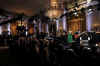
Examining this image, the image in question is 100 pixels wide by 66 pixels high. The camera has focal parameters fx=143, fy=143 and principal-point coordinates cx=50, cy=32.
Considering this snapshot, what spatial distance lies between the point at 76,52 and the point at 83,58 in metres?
0.55

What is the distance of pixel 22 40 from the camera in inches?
271

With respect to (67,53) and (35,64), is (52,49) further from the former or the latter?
(67,53)

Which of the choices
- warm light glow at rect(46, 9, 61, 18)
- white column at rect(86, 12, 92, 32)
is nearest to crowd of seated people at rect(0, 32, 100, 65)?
warm light glow at rect(46, 9, 61, 18)

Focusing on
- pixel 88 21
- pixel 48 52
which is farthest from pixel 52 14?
pixel 88 21

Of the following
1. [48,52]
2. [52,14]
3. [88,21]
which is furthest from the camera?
[88,21]

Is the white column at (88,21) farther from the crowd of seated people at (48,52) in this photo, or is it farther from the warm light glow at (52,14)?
the crowd of seated people at (48,52)

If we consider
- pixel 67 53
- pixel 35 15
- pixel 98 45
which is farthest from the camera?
pixel 98 45

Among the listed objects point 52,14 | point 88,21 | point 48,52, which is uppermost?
point 88,21

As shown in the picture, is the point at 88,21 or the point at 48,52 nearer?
the point at 48,52

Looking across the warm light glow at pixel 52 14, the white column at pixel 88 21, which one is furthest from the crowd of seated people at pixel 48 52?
the white column at pixel 88 21

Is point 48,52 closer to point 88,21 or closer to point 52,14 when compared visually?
point 52,14

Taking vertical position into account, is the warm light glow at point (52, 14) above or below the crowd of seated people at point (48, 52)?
above

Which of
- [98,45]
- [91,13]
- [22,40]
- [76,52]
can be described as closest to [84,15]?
[91,13]

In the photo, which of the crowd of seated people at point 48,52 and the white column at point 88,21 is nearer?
the crowd of seated people at point 48,52
